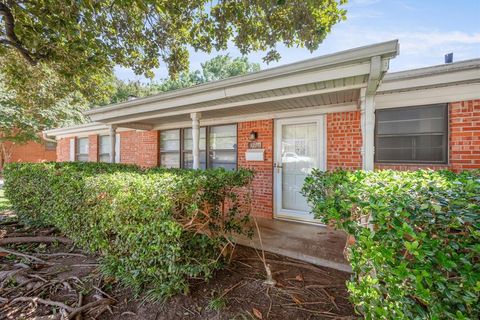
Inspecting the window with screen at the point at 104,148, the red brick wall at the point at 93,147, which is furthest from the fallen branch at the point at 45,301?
the red brick wall at the point at 93,147

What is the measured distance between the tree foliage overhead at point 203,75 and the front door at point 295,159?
18.7 m

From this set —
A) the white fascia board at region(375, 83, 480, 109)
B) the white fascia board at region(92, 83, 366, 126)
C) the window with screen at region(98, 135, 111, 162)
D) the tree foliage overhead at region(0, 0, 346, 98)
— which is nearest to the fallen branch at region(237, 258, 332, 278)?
the white fascia board at region(92, 83, 366, 126)

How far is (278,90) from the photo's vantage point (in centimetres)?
360

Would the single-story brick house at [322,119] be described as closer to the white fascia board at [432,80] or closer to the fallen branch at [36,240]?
the white fascia board at [432,80]

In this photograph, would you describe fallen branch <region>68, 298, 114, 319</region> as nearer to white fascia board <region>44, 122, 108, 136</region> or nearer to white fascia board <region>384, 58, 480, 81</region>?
white fascia board <region>384, 58, 480, 81</region>

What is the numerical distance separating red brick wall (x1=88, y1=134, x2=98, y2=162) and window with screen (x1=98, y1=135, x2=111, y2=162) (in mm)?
131

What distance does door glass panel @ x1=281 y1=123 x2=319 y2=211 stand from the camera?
489 centimetres

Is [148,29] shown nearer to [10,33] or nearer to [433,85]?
[10,33]

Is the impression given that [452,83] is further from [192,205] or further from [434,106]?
[192,205]

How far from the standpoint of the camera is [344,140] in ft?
14.7

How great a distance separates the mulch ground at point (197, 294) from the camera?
2.34m

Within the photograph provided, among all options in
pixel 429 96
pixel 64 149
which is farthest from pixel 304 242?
pixel 64 149

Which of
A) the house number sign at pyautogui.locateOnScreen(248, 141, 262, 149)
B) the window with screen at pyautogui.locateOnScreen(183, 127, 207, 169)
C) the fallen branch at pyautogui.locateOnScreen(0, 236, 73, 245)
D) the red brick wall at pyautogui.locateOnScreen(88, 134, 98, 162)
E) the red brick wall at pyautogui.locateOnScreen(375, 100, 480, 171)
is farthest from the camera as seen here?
the red brick wall at pyautogui.locateOnScreen(88, 134, 98, 162)

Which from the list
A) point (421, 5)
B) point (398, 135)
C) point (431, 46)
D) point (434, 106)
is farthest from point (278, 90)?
point (431, 46)
